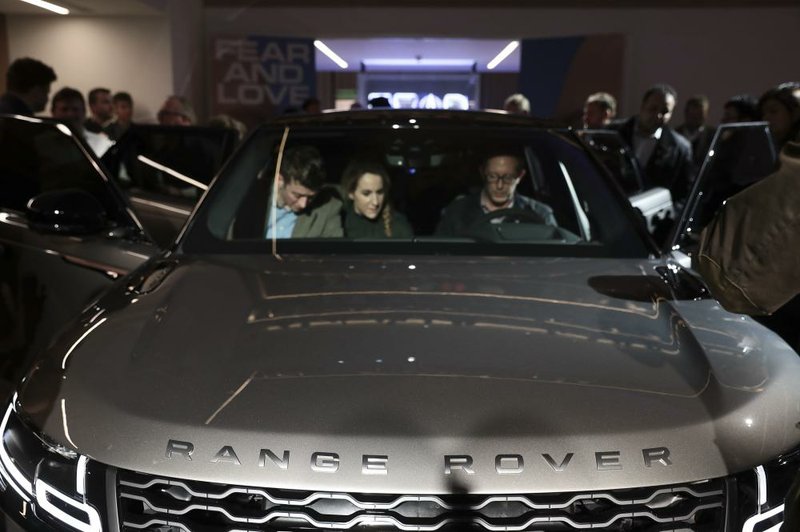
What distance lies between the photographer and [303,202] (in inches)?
113

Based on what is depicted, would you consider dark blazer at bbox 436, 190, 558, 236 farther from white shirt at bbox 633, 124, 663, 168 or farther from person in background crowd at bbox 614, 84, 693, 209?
white shirt at bbox 633, 124, 663, 168

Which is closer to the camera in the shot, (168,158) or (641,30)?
(168,158)

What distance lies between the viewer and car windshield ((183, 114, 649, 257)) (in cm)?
260

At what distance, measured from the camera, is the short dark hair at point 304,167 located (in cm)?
288

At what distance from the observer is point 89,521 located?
1.45 m

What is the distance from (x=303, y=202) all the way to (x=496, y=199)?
26.1 inches

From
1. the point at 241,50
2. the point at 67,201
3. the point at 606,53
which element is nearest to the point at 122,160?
the point at 67,201

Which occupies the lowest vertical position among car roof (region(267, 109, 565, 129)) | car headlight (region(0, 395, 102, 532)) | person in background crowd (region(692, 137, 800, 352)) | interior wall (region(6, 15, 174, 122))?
car headlight (region(0, 395, 102, 532))

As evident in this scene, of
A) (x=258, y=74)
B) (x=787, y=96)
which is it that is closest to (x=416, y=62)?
(x=258, y=74)

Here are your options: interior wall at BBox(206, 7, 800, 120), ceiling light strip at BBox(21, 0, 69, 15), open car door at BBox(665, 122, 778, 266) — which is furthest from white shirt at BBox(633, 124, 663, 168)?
ceiling light strip at BBox(21, 0, 69, 15)

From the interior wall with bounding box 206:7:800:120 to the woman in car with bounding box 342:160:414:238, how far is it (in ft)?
34.0

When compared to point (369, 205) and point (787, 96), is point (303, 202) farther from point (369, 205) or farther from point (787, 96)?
point (787, 96)

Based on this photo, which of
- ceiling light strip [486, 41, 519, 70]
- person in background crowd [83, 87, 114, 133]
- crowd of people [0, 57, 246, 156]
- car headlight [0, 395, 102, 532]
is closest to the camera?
car headlight [0, 395, 102, 532]

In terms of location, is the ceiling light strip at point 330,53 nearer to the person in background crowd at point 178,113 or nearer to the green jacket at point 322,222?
the person in background crowd at point 178,113
